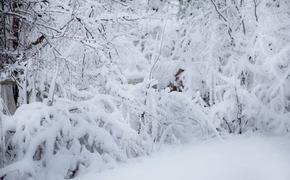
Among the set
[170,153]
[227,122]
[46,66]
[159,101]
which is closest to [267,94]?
[227,122]

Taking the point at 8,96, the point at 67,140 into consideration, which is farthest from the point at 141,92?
the point at 8,96

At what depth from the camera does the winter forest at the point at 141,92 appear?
17.0ft

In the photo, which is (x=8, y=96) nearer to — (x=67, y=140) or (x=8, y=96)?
(x=8, y=96)

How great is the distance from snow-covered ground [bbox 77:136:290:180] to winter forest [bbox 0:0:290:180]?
0.02 m

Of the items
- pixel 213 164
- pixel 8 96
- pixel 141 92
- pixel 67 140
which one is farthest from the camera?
pixel 141 92

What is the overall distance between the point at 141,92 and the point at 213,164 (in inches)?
86.4

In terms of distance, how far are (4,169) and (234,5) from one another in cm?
527

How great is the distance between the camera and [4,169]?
4.84 metres

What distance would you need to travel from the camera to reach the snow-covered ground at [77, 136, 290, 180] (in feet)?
15.5

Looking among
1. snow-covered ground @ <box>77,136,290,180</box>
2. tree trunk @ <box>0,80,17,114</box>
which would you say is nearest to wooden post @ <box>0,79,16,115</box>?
tree trunk @ <box>0,80,17,114</box>

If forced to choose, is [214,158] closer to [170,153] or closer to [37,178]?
[170,153]

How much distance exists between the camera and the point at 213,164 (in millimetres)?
5078

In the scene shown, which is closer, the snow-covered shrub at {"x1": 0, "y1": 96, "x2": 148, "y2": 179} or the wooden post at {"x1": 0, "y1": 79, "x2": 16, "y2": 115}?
the snow-covered shrub at {"x1": 0, "y1": 96, "x2": 148, "y2": 179}

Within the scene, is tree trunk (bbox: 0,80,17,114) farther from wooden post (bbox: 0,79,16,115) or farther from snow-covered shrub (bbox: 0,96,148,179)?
snow-covered shrub (bbox: 0,96,148,179)
